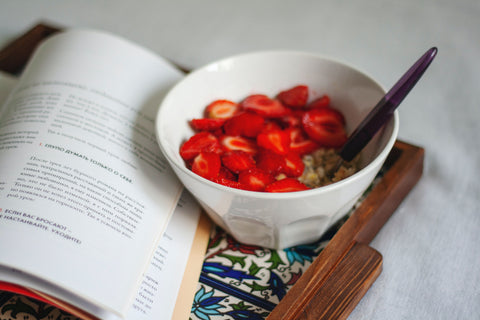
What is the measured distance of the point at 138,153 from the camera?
0.58 meters

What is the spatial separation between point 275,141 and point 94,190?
0.23m

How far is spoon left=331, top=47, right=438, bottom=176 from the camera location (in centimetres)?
48

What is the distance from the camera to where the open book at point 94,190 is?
436 millimetres

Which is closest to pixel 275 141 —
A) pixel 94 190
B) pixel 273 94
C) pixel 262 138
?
pixel 262 138

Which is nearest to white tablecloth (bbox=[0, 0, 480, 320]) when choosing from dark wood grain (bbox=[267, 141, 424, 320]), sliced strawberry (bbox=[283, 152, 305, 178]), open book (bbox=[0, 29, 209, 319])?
dark wood grain (bbox=[267, 141, 424, 320])

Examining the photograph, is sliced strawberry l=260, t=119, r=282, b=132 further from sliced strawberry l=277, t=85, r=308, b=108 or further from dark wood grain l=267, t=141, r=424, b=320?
dark wood grain l=267, t=141, r=424, b=320

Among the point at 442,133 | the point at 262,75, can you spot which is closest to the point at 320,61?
the point at 262,75

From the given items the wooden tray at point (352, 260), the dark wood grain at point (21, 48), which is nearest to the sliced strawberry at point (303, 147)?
the wooden tray at point (352, 260)

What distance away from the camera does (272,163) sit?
551mm

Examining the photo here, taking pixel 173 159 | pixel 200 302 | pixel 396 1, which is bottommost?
pixel 200 302

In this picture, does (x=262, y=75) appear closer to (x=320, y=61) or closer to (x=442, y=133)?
(x=320, y=61)

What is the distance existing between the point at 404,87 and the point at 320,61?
168 mm

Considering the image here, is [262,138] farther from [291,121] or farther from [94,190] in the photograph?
[94,190]

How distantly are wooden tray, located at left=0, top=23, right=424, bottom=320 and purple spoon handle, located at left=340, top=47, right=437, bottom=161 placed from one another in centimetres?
6
